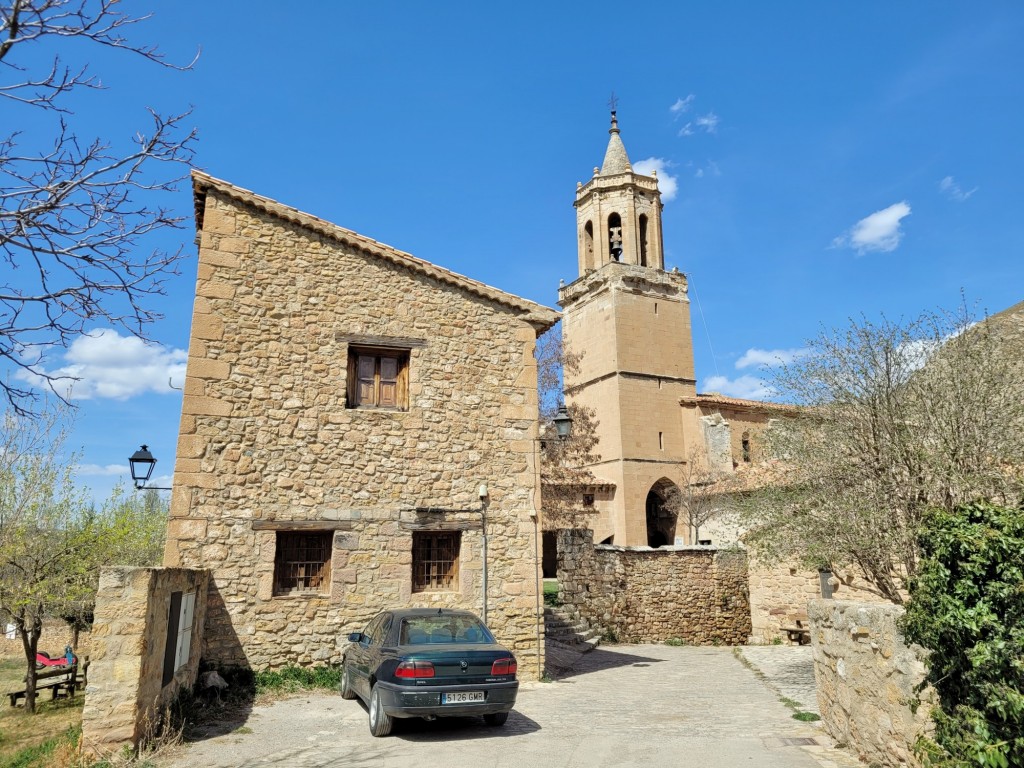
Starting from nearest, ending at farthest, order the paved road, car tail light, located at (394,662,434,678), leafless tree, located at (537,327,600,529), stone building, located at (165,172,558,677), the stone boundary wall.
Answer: the paved road, car tail light, located at (394,662,434,678), stone building, located at (165,172,558,677), the stone boundary wall, leafless tree, located at (537,327,600,529)

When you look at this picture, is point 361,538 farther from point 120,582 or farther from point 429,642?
point 120,582

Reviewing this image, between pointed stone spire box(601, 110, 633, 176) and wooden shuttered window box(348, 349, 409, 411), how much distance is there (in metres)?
29.9

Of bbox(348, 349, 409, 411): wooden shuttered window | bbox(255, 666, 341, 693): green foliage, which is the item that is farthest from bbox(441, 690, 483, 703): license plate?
bbox(348, 349, 409, 411): wooden shuttered window

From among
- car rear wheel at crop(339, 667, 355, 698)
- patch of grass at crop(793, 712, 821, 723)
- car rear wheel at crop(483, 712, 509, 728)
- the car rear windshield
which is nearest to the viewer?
the car rear windshield

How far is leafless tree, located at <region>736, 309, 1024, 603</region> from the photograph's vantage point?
8.62m

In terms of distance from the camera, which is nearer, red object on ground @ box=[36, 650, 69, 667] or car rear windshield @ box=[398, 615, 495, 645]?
car rear windshield @ box=[398, 615, 495, 645]

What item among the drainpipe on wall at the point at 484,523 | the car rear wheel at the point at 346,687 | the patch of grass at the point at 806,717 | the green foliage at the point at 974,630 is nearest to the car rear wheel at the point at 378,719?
the car rear wheel at the point at 346,687

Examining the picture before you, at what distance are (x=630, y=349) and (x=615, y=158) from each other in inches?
458

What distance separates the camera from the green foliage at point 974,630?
13.5 ft

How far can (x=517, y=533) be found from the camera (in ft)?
37.5

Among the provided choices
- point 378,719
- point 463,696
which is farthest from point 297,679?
point 463,696

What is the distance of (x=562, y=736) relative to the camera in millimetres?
7574

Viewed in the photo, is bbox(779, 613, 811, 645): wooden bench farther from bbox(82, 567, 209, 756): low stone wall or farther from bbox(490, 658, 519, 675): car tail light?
bbox(82, 567, 209, 756): low stone wall

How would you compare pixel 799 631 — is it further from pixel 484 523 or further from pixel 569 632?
pixel 484 523
